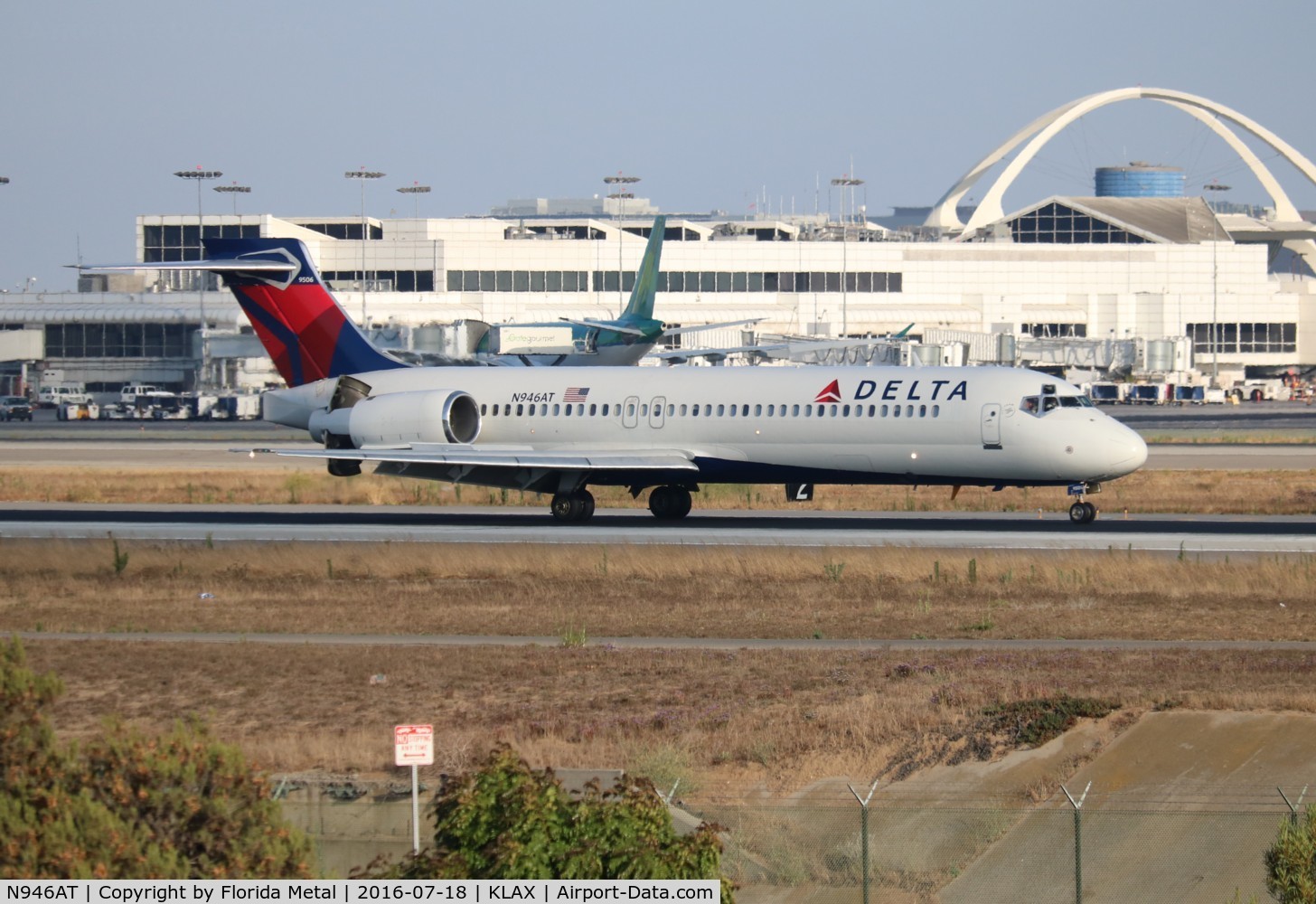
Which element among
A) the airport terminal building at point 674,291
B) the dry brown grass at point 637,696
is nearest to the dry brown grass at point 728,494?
the dry brown grass at point 637,696

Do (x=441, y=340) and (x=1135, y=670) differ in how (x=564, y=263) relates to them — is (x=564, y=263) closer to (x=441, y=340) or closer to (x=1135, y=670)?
(x=441, y=340)

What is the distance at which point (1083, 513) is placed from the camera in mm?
39156

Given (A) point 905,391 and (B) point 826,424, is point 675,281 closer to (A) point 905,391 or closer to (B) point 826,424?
(B) point 826,424

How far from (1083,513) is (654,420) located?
35.9ft

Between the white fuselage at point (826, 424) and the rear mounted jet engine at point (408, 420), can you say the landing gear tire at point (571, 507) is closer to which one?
the white fuselage at point (826, 424)

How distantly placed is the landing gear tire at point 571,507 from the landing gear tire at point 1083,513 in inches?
478

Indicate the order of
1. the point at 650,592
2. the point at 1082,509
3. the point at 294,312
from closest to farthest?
the point at 650,592 < the point at 1082,509 < the point at 294,312

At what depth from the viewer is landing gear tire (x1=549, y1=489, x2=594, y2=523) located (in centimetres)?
4147

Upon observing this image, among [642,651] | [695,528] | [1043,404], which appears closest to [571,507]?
[695,528]

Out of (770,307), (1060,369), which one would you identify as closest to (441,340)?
(770,307)

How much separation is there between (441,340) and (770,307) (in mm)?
34013

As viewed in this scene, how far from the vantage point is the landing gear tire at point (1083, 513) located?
128 feet

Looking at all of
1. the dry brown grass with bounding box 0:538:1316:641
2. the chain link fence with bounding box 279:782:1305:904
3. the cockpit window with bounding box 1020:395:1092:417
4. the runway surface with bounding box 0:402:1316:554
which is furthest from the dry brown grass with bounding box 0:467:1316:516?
the chain link fence with bounding box 279:782:1305:904

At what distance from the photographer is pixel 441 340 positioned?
109 metres
